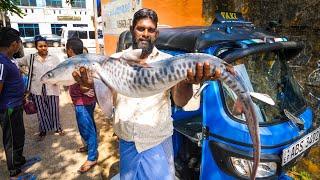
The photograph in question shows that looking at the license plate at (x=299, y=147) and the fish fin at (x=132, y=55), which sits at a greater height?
the fish fin at (x=132, y=55)

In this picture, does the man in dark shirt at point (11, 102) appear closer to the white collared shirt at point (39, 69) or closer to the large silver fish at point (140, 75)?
the white collared shirt at point (39, 69)

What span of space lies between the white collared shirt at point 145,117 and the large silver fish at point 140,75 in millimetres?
171

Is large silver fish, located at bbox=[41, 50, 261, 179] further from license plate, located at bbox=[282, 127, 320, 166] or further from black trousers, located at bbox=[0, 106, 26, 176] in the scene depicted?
black trousers, located at bbox=[0, 106, 26, 176]

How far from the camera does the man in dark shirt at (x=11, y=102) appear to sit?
4480 millimetres

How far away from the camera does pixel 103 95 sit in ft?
7.72

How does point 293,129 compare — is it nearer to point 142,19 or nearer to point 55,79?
point 142,19

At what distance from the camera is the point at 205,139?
2.93m

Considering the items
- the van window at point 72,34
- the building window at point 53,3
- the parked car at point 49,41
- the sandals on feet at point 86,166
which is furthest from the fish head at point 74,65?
the building window at point 53,3

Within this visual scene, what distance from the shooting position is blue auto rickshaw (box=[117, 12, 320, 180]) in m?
2.82

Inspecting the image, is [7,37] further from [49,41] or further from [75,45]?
[49,41]

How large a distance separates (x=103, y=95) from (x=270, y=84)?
207cm

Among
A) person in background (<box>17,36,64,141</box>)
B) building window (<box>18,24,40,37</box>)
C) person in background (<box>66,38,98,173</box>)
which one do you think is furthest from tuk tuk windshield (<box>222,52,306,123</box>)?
building window (<box>18,24,40,37</box>)

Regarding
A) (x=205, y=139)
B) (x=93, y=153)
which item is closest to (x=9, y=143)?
(x=93, y=153)

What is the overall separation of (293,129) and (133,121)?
66.3 inches
